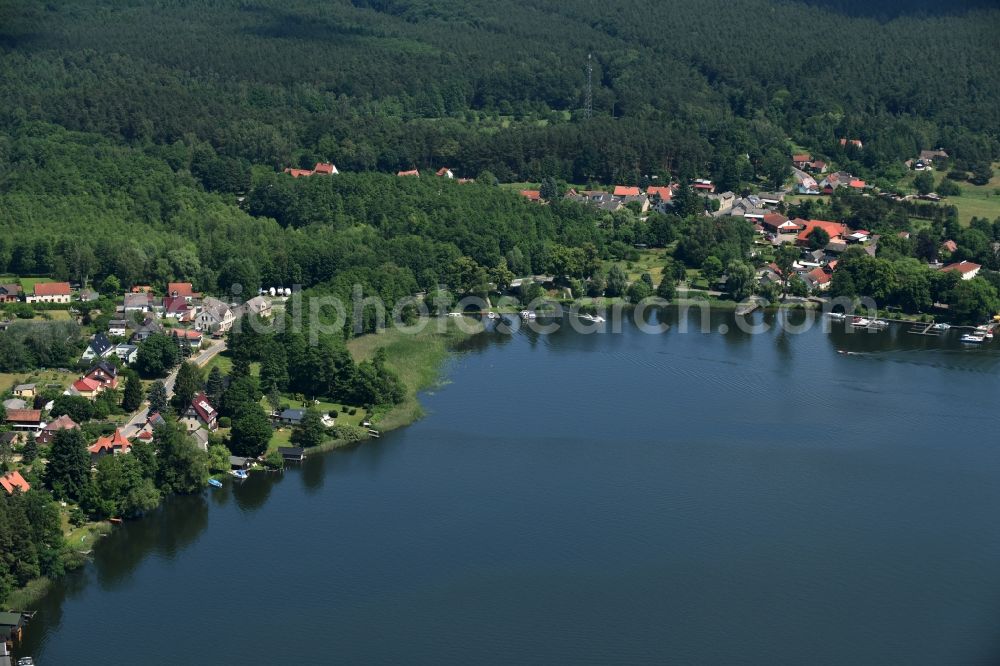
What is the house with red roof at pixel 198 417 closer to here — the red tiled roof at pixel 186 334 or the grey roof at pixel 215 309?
the red tiled roof at pixel 186 334

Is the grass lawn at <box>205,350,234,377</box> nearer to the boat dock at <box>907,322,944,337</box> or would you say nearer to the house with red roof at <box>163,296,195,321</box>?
the house with red roof at <box>163,296,195,321</box>

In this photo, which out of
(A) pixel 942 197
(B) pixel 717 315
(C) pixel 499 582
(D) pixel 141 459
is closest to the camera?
(C) pixel 499 582

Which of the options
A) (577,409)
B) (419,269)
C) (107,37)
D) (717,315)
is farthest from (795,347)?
(107,37)

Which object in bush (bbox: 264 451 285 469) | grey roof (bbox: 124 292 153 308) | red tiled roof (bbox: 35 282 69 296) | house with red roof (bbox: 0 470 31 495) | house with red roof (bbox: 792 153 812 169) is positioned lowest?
bush (bbox: 264 451 285 469)

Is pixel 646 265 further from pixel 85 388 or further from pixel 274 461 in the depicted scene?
pixel 274 461

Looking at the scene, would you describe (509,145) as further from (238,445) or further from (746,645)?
(746,645)

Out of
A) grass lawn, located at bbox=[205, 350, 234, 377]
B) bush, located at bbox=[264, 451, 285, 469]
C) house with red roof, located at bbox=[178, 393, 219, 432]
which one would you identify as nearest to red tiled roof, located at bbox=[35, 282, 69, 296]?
grass lawn, located at bbox=[205, 350, 234, 377]
